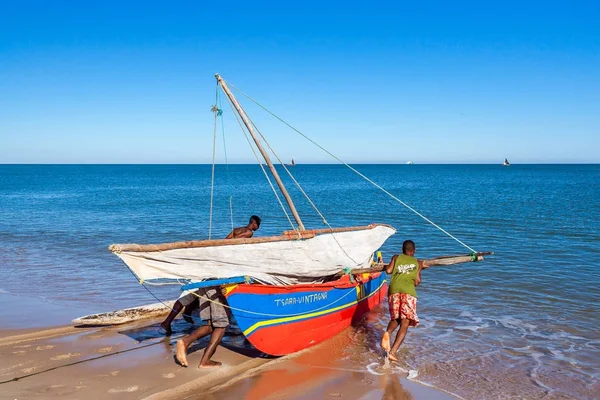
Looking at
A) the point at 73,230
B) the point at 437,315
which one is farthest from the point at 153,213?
the point at 437,315

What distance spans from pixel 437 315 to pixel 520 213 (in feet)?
77.8

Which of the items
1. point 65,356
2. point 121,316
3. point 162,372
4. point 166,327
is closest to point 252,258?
point 162,372

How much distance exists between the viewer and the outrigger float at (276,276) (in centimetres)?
A: 692

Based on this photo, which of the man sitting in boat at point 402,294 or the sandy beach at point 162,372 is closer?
the sandy beach at point 162,372

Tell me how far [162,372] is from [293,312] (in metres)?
2.18

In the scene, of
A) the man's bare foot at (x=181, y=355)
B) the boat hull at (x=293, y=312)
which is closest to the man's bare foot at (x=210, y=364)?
the man's bare foot at (x=181, y=355)

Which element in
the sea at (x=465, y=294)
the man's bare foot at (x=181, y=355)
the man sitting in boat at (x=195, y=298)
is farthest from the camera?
the man sitting in boat at (x=195, y=298)

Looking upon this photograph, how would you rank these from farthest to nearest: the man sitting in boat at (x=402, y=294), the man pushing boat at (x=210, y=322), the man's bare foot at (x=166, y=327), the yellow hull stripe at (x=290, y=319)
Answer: the man's bare foot at (x=166, y=327)
the man sitting in boat at (x=402, y=294)
the yellow hull stripe at (x=290, y=319)
the man pushing boat at (x=210, y=322)

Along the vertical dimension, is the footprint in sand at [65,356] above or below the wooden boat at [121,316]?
below

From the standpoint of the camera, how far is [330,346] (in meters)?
8.74

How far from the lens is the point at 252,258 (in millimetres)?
7703

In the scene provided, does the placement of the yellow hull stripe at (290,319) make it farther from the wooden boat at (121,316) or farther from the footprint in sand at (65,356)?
the footprint in sand at (65,356)

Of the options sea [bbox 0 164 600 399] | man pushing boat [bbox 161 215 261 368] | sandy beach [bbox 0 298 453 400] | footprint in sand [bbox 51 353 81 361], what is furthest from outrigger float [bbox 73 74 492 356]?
footprint in sand [bbox 51 353 81 361]

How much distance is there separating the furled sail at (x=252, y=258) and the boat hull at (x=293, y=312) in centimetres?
23
